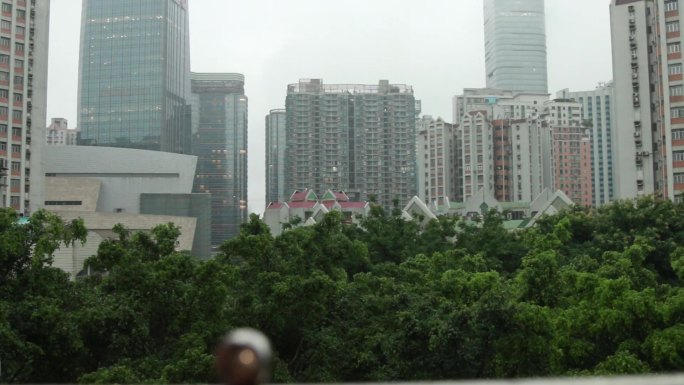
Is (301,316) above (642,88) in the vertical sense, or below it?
below

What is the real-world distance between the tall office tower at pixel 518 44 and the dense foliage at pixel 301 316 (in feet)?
507

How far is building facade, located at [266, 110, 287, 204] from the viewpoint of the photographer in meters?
117

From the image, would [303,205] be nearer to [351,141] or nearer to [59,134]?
[351,141]

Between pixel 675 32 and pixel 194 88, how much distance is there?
100 meters

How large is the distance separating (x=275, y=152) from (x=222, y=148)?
408 inches

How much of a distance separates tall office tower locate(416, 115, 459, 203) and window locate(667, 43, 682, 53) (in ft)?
157

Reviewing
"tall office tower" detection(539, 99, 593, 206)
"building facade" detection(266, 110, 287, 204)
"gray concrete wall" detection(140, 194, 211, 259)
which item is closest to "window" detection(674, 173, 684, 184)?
"gray concrete wall" detection(140, 194, 211, 259)

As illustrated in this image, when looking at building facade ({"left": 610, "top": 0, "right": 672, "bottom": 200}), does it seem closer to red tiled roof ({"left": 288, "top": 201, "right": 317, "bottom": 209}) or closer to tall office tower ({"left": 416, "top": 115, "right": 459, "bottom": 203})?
red tiled roof ({"left": 288, "top": 201, "right": 317, "bottom": 209})

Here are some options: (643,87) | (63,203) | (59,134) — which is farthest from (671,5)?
(59,134)

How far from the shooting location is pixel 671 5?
39094 millimetres

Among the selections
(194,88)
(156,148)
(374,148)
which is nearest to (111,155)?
(156,148)

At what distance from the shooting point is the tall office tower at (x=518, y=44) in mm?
166625

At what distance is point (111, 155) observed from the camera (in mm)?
61688

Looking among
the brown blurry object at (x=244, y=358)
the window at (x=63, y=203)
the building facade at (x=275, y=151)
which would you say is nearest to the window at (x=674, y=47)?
the brown blurry object at (x=244, y=358)
